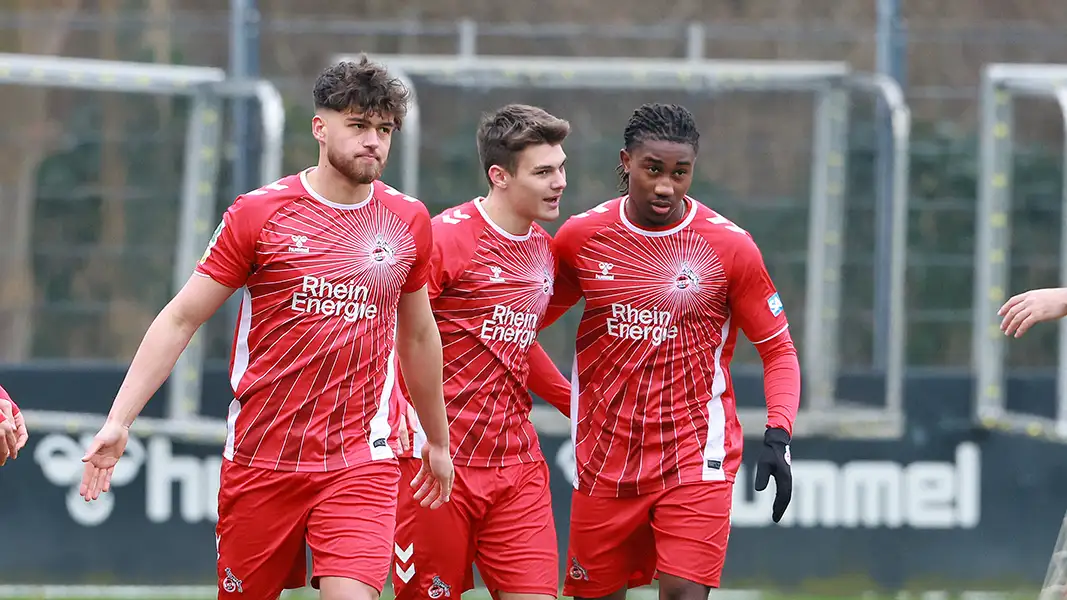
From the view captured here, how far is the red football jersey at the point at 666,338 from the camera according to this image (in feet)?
19.6

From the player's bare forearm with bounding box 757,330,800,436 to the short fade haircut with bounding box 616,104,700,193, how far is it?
0.72 m

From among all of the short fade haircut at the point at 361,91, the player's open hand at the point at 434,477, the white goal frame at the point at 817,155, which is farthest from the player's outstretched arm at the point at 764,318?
the white goal frame at the point at 817,155

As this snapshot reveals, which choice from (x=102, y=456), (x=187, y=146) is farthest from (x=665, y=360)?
(x=187, y=146)

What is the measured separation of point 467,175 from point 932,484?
2944mm

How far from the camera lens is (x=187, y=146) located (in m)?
9.20

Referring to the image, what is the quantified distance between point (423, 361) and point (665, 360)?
90cm

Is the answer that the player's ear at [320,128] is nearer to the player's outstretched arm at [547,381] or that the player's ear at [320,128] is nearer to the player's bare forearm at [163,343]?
the player's bare forearm at [163,343]

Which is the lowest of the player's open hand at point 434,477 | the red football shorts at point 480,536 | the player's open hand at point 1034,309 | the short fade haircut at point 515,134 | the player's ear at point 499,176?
the red football shorts at point 480,536

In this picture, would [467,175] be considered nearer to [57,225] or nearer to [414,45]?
[414,45]

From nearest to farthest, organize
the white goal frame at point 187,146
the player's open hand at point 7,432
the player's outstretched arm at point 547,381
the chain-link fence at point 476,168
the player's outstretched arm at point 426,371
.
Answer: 1. the player's open hand at point 7,432
2. the player's outstretched arm at point 426,371
3. the player's outstretched arm at point 547,381
4. the white goal frame at point 187,146
5. the chain-link fence at point 476,168

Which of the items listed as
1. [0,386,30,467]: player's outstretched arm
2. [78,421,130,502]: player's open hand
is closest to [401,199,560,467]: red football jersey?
[78,421,130,502]: player's open hand

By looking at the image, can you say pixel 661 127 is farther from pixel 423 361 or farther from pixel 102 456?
pixel 102 456

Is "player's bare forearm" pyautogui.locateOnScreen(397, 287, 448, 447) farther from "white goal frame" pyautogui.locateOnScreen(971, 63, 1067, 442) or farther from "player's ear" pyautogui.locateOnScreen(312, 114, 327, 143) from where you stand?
"white goal frame" pyautogui.locateOnScreen(971, 63, 1067, 442)

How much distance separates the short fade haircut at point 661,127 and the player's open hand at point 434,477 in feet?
4.06
